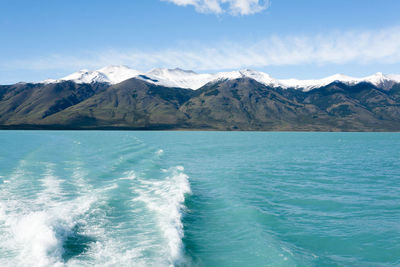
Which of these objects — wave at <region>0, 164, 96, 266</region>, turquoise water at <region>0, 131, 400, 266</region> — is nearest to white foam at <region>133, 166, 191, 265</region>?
turquoise water at <region>0, 131, 400, 266</region>

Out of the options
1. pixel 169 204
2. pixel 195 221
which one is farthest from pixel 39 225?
pixel 195 221

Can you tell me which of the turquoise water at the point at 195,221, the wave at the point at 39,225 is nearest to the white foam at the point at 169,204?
the turquoise water at the point at 195,221

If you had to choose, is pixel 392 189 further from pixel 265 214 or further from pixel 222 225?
pixel 222 225

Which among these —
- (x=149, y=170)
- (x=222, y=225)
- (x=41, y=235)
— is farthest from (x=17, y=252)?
(x=149, y=170)

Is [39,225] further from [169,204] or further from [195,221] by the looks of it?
[195,221]

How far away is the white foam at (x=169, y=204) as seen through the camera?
17.5 meters

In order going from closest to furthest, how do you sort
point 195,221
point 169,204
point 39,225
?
1. point 39,225
2. point 195,221
3. point 169,204

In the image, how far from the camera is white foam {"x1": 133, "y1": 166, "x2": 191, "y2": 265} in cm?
1747

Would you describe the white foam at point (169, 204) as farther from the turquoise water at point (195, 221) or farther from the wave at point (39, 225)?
the wave at point (39, 225)

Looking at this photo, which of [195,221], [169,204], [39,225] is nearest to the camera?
[39,225]

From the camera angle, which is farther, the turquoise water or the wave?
the turquoise water

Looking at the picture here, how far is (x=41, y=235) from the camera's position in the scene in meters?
17.2

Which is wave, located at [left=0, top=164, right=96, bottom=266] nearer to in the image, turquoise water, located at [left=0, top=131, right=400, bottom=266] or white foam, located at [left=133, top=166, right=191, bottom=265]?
turquoise water, located at [left=0, top=131, right=400, bottom=266]

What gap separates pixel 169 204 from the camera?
2616cm
